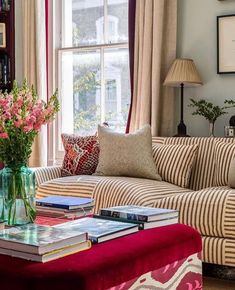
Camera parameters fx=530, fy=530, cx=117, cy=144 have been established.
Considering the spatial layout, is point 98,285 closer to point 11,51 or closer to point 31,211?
point 31,211

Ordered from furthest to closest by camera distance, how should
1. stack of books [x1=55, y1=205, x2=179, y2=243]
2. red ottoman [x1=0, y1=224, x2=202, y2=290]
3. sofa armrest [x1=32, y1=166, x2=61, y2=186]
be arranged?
sofa armrest [x1=32, y1=166, x2=61, y2=186] → stack of books [x1=55, y1=205, x2=179, y2=243] → red ottoman [x1=0, y1=224, x2=202, y2=290]

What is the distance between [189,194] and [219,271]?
474 millimetres

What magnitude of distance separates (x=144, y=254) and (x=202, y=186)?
6.91 ft

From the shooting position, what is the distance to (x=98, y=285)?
63.0 inches

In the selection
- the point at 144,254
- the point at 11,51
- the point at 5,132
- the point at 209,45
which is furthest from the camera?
the point at 11,51

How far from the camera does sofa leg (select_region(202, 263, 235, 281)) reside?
9.90 ft

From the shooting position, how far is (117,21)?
5.05 metres

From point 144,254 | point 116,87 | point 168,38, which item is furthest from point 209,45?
point 144,254

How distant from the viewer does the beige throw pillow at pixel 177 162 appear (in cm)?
381

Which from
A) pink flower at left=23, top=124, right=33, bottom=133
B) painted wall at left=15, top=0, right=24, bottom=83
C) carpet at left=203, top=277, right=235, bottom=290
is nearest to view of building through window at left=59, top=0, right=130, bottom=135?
painted wall at left=15, top=0, right=24, bottom=83

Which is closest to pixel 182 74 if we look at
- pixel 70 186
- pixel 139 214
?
pixel 70 186

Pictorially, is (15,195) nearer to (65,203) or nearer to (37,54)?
(65,203)

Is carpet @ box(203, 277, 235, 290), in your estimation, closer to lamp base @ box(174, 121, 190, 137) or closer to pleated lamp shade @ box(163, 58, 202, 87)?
lamp base @ box(174, 121, 190, 137)

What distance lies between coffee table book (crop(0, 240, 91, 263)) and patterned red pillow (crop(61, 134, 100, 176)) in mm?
2292
